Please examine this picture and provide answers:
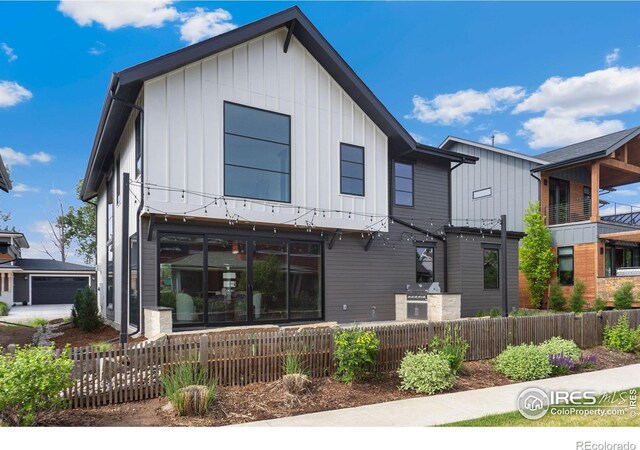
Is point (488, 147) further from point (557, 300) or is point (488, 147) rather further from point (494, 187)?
point (557, 300)

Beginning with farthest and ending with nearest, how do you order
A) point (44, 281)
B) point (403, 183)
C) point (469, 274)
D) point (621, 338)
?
point (44, 281), point (469, 274), point (403, 183), point (621, 338)

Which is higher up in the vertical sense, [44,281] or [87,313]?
[87,313]

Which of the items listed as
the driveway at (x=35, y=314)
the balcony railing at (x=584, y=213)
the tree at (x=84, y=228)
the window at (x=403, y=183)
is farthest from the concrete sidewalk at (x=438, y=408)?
the tree at (x=84, y=228)

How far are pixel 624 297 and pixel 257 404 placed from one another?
18178 mm

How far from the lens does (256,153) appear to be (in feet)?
37.7

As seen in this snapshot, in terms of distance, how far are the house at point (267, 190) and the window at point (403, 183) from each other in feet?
0.15

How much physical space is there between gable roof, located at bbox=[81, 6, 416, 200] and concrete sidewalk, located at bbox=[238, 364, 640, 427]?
773cm

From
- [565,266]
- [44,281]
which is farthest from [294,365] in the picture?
[44,281]

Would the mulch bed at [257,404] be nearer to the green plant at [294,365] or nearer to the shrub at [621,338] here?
the green plant at [294,365]

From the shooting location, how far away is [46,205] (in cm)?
3922

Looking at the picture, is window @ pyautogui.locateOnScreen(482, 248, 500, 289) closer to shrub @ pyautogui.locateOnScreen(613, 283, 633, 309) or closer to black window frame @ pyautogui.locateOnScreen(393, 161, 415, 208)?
black window frame @ pyautogui.locateOnScreen(393, 161, 415, 208)

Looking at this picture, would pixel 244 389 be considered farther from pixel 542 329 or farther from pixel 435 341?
pixel 542 329

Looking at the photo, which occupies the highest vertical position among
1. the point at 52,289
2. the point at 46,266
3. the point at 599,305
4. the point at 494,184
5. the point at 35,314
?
the point at 494,184

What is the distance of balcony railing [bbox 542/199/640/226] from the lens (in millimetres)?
22939
